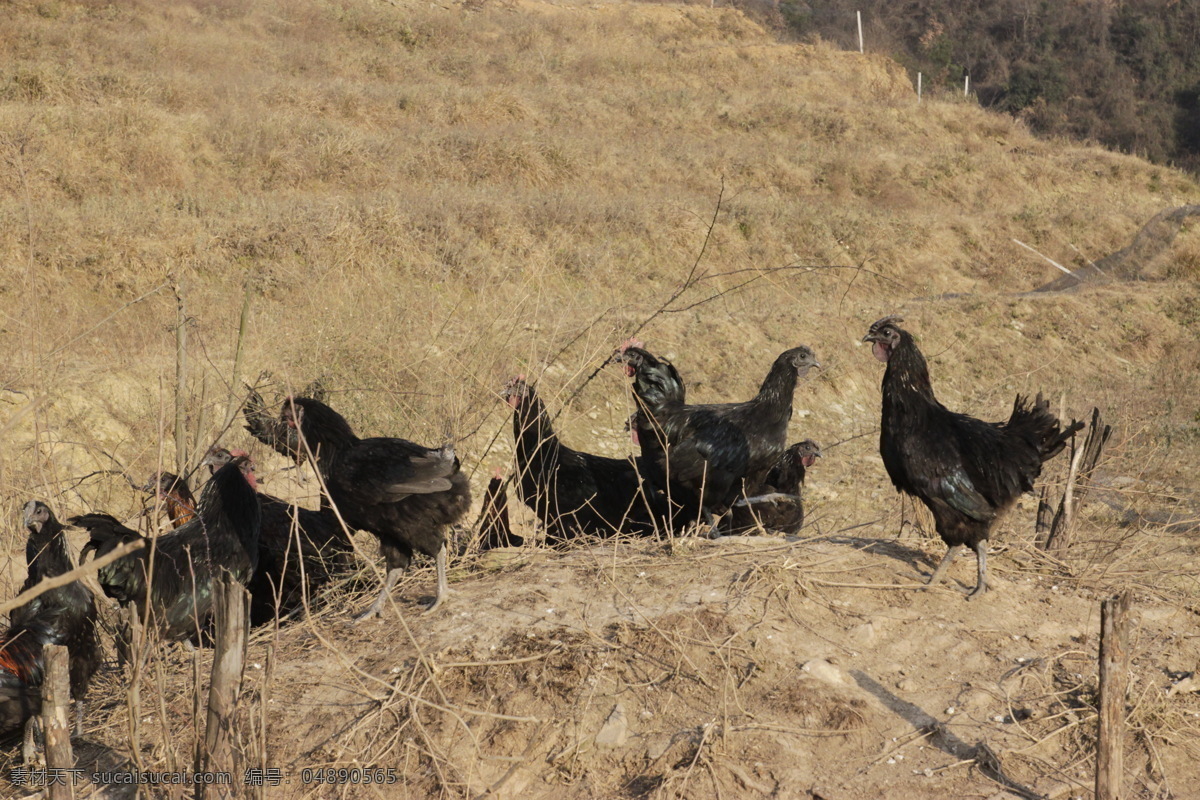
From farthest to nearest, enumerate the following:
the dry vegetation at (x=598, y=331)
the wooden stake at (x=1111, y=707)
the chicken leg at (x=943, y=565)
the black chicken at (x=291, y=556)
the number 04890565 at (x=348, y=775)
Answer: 1. the black chicken at (x=291, y=556)
2. the chicken leg at (x=943, y=565)
3. the dry vegetation at (x=598, y=331)
4. the number 04890565 at (x=348, y=775)
5. the wooden stake at (x=1111, y=707)

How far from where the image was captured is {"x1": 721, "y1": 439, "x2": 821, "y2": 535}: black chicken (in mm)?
7359

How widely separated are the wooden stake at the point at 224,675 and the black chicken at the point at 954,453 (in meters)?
3.25

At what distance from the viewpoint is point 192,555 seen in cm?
527

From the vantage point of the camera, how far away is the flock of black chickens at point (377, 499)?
4.88 meters

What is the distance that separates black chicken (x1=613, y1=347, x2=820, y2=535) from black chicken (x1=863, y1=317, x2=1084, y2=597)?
1.11 m

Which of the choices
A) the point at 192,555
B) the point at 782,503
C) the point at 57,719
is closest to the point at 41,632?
the point at 192,555

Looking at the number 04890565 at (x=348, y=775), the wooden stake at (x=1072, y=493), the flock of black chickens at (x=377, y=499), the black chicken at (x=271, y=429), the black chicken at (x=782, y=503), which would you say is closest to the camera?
the number 04890565 at (x=348, y=775)

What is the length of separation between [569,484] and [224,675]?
154 inches

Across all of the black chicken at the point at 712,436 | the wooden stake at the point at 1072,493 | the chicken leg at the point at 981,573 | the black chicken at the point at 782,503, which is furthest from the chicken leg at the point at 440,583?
the wooden stake at the point at 1072,493

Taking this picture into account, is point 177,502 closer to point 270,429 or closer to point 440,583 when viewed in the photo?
point 270,429

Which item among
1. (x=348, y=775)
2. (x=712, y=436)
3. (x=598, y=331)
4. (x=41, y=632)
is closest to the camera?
(x=348, y=775)

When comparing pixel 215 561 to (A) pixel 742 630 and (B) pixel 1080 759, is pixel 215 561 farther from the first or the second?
(B) pixel 1080 759

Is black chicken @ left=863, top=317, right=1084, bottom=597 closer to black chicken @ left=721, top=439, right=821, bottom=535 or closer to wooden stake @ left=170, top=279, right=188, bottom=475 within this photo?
black chicken @ left=721, top=439, right=821, bottom=535

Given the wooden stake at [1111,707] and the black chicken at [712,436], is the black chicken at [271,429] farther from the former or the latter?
the wooden stake at [1111,707]
